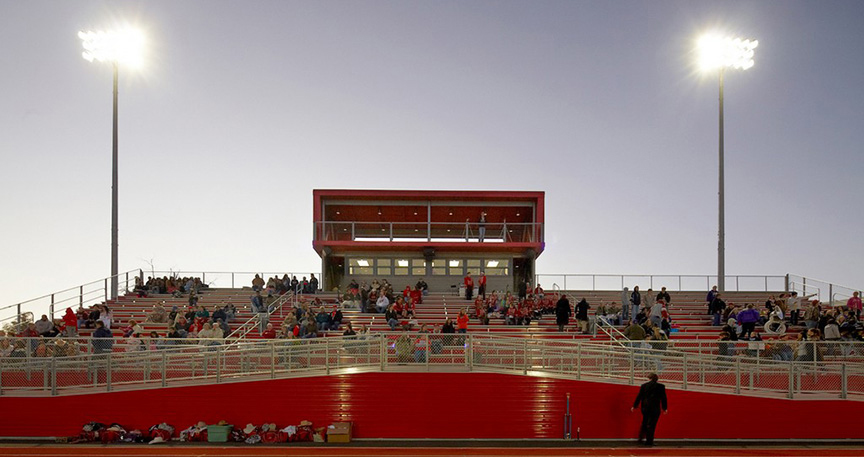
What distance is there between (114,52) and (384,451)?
21736mm

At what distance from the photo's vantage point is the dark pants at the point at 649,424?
43.4 feet

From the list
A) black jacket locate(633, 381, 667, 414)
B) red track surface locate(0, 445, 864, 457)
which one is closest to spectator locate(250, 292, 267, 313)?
red track surface locate(0, 445, 864, 457)

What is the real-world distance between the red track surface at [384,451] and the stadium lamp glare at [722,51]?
19.4 metres

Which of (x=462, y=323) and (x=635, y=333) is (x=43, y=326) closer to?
(x=462, y=323)

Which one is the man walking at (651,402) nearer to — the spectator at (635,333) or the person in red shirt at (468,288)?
the spectator at (635,333)

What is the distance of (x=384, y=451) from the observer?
13.1 m

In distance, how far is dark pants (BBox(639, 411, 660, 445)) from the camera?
13.2 metres

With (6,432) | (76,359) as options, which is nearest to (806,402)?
→ (76,359)

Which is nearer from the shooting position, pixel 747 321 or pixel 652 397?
pixel 652 397

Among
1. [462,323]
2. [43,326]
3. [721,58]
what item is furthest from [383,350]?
[721,58]

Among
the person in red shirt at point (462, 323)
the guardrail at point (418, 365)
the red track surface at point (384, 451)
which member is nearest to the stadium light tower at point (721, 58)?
the guardrail at point (418, 365)

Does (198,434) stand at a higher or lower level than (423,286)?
lower

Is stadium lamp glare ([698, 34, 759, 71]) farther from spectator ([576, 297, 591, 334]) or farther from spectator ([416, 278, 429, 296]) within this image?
spectator ([416, 278, 429, 296])

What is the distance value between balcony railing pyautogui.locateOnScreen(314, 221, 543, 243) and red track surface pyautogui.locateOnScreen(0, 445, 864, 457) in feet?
45.3
